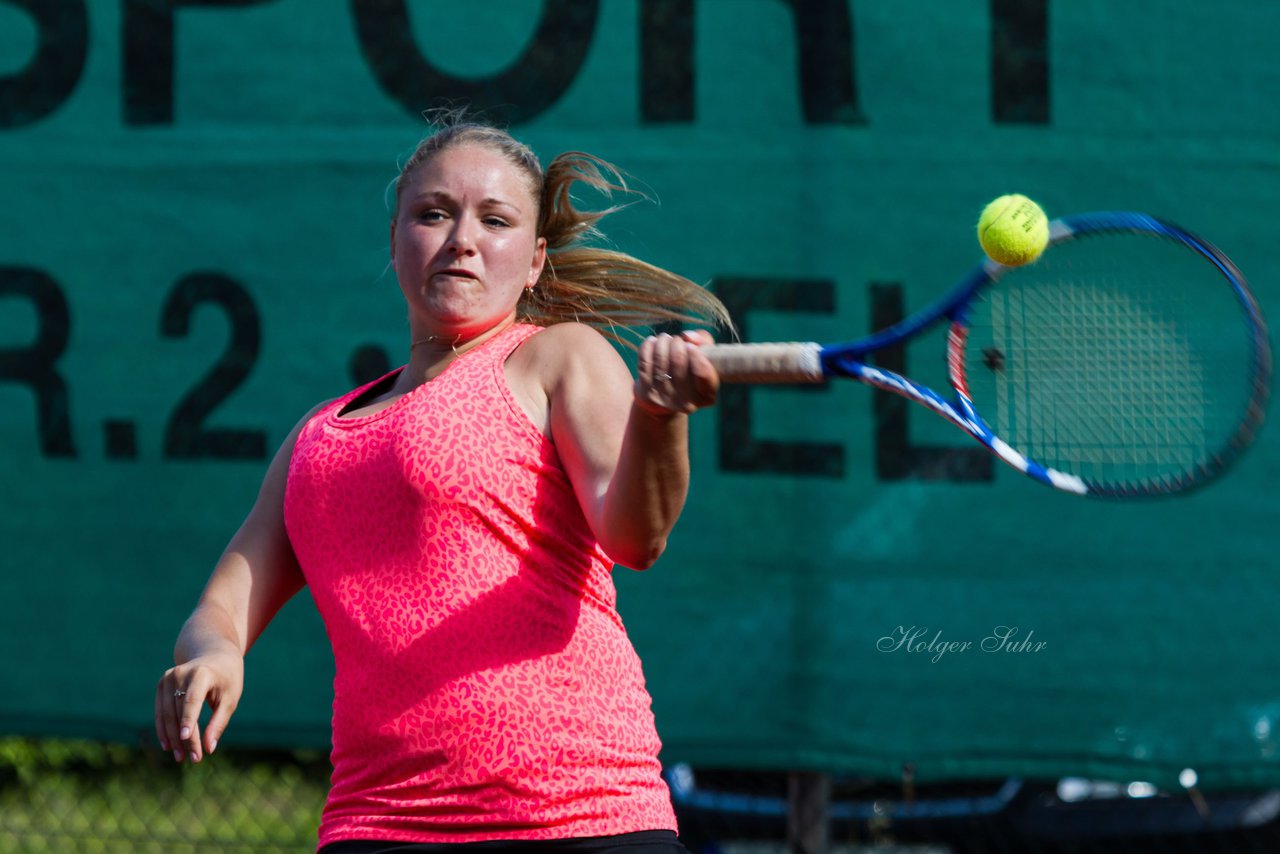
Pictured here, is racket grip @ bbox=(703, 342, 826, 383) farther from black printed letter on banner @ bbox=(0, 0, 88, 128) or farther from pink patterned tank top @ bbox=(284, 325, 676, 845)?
black printed letter on banner @ bbox=(0, 0, 88, 128)

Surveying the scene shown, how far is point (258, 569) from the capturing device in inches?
74.8

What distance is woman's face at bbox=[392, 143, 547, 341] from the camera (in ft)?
6.08

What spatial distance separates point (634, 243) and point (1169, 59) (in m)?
1.18

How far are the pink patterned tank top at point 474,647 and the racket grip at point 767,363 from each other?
0.77 feet

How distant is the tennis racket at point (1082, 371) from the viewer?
1.81 meters

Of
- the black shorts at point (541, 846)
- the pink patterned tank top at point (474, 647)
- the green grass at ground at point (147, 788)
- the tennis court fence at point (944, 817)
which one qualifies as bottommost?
the green grass at ground at point (147, 788)

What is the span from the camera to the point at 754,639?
3.07m

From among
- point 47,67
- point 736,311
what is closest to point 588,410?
point 736,311

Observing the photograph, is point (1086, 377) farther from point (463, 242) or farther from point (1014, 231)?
point (463, 242)

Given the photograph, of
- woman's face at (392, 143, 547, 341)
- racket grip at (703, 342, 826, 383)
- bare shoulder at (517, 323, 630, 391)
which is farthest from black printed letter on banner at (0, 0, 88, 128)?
racket grip at (703, 342, 826, 383)

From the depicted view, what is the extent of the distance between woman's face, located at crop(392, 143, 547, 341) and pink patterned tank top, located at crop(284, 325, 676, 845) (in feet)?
0.57


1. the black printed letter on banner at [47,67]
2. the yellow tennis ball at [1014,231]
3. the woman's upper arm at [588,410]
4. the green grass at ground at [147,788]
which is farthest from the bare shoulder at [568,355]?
the green grass at ground at [147,788]

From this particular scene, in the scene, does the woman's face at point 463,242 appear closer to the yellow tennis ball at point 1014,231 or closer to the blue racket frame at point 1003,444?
the blue racket frame at point 1003,444

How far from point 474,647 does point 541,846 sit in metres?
0.23
